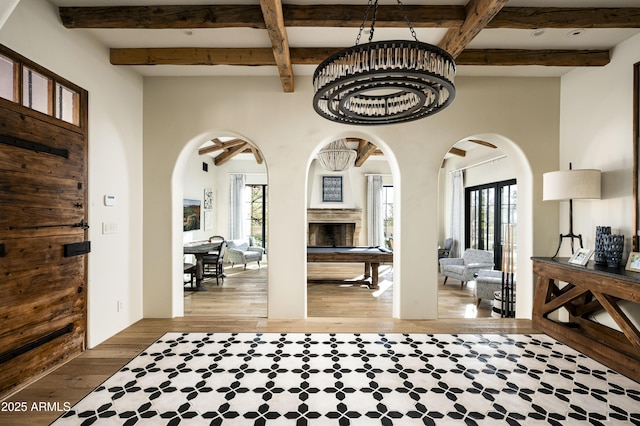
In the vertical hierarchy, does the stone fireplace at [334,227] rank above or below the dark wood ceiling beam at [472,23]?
below

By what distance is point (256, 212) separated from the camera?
9008 millimetres

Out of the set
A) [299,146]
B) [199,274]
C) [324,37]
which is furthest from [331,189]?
[324,37]

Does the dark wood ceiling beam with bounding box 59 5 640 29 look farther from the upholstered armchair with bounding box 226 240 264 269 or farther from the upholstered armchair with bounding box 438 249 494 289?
the upholstered armchair with bounding box 226 240 264 269

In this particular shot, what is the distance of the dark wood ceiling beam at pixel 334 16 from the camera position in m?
2.50

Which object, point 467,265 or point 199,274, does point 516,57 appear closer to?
point 467,265

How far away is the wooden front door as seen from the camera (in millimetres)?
2133

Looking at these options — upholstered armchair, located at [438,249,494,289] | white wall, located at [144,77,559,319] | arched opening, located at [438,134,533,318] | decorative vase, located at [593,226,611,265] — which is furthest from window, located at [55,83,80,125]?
upholstered armchair, located at [438,249,494,289]

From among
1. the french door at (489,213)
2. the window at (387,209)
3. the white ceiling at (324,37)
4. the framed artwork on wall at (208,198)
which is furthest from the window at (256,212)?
the white ceiling at (324,37)

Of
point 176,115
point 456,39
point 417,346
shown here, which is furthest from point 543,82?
point 176,115

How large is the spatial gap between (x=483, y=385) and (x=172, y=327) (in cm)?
303

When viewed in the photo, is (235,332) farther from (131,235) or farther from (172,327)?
(131,235)

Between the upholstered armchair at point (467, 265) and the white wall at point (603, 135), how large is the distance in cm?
191

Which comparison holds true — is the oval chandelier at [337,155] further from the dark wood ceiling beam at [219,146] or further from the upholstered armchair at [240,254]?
the upholstered armchair at [240,254]

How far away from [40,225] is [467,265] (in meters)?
5.83
